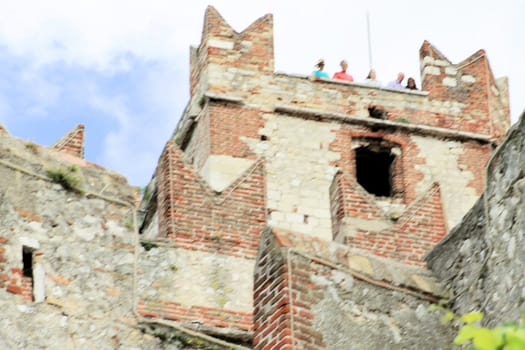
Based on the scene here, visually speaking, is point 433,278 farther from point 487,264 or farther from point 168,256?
point 168,256

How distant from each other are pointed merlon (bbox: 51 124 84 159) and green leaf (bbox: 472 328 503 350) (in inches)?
488

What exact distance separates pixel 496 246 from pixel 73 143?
8650 mm

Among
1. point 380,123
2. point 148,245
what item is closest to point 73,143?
point 148,245

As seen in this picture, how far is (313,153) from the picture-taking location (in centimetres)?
2422

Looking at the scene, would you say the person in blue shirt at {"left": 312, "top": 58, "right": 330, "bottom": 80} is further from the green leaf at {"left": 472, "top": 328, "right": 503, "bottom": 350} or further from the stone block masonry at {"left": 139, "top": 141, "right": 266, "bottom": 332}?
the green leaf at {"left": 472, "top": 328, "right": 503, "bottom": 350}

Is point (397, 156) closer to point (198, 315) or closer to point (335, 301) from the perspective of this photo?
point (198, 315)

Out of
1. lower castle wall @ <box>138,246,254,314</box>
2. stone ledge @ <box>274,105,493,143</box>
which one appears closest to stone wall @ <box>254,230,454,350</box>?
lower castle wall @ <box>138,246,254,314</box>

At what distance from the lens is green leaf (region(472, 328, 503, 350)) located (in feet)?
22.1

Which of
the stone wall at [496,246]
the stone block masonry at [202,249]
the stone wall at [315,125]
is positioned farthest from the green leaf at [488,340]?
the stone wall at [315,125]

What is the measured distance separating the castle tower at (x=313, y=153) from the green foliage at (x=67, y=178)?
4169 millimetres

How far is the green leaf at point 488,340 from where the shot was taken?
6.73 m

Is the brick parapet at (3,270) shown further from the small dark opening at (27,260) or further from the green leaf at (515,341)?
the green leaf at (515,341)

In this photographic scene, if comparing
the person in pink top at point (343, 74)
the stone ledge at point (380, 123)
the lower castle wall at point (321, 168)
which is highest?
the person in pink top at point (343, 74)

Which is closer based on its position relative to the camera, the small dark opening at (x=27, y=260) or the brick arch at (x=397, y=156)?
the small dark opening at (x=27, y=260)
